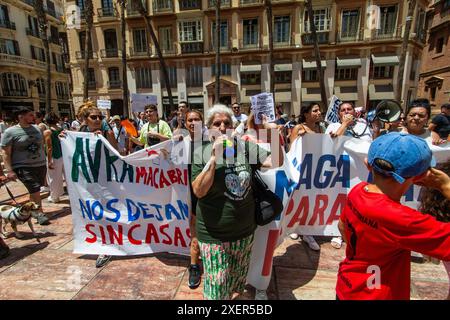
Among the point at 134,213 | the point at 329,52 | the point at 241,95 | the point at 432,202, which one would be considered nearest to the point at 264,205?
the point at 432,202

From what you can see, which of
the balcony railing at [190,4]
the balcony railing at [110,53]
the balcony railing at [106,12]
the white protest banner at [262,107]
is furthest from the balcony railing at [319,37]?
the white protest banner at [262,107]

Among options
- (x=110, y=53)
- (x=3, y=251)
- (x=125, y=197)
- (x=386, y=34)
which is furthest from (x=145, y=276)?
(x=110, y=53)

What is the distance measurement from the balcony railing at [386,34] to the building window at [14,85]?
37.2 meters

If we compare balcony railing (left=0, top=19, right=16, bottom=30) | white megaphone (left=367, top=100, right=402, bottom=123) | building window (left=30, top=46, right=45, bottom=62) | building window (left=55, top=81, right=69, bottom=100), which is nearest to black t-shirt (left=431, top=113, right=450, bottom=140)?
white megaphone (left=367, top=100, right=402, bottom=123)

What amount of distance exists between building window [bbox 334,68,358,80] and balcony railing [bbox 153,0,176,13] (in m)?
17.0

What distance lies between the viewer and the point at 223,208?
5.85 feet

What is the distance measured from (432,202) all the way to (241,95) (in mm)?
22704

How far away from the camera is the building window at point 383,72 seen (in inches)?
854

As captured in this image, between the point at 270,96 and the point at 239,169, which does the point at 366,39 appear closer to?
the point at 270,96

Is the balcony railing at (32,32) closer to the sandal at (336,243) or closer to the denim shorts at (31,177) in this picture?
the denim shorts at (31,177)

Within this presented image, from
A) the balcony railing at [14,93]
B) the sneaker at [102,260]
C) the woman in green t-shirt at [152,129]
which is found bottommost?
the sneaker at [102,260]

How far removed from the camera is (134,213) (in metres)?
3.02

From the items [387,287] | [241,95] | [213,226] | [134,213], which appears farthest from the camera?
[241,95]

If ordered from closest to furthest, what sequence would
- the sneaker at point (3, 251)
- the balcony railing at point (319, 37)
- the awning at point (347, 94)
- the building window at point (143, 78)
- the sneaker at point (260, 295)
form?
the sneaker at point (260, 295)
the sneaker at point (3, 251)
the balcony railing at point (319, 37)
the awning at point (347, 94)
the building window at point (143, 78)
